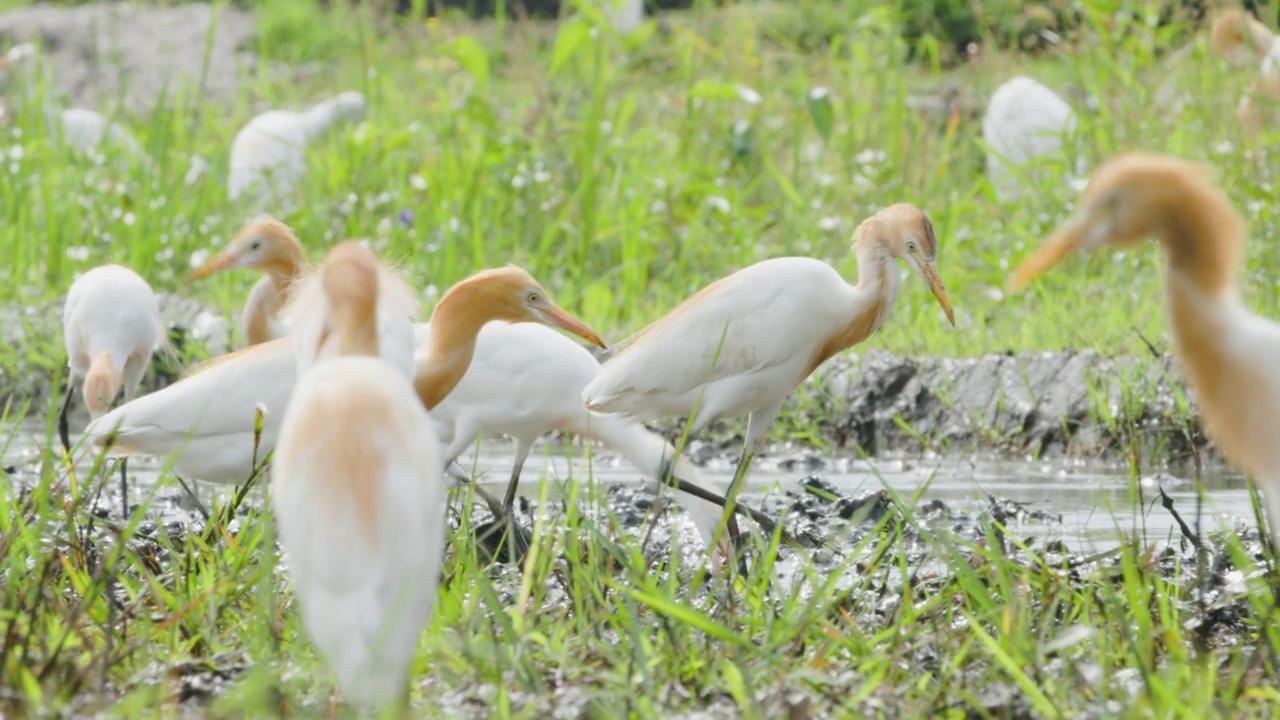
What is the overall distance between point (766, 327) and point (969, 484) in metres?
1.10

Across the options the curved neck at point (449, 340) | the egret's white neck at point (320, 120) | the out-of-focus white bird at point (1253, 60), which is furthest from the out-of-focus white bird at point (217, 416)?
the egret's white neck at point (320, 120)

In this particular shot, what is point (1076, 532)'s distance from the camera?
4.40 metres

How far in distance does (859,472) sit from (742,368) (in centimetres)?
115

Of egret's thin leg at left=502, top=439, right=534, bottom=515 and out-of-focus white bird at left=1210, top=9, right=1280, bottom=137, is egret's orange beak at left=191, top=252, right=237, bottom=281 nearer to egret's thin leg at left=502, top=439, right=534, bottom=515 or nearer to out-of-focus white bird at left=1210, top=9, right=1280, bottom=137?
egret's thin leg at left=502, top=439, right=534, bottom=515

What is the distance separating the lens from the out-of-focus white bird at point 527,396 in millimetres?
5086

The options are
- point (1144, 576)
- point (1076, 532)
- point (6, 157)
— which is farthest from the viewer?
point (6, 157)

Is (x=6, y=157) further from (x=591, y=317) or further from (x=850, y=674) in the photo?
(x=850, y=674)

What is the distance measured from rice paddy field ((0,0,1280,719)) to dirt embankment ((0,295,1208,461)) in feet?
0.36

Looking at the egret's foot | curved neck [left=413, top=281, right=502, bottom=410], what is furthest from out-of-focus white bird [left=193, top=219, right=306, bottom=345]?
the egret's foot

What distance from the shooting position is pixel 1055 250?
2.55m

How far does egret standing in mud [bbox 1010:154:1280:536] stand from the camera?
2.55 m

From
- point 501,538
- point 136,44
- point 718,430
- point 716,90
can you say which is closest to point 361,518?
point 501,538

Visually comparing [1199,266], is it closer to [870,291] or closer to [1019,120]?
[870,291]

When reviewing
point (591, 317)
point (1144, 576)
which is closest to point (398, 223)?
point (591, 317)
